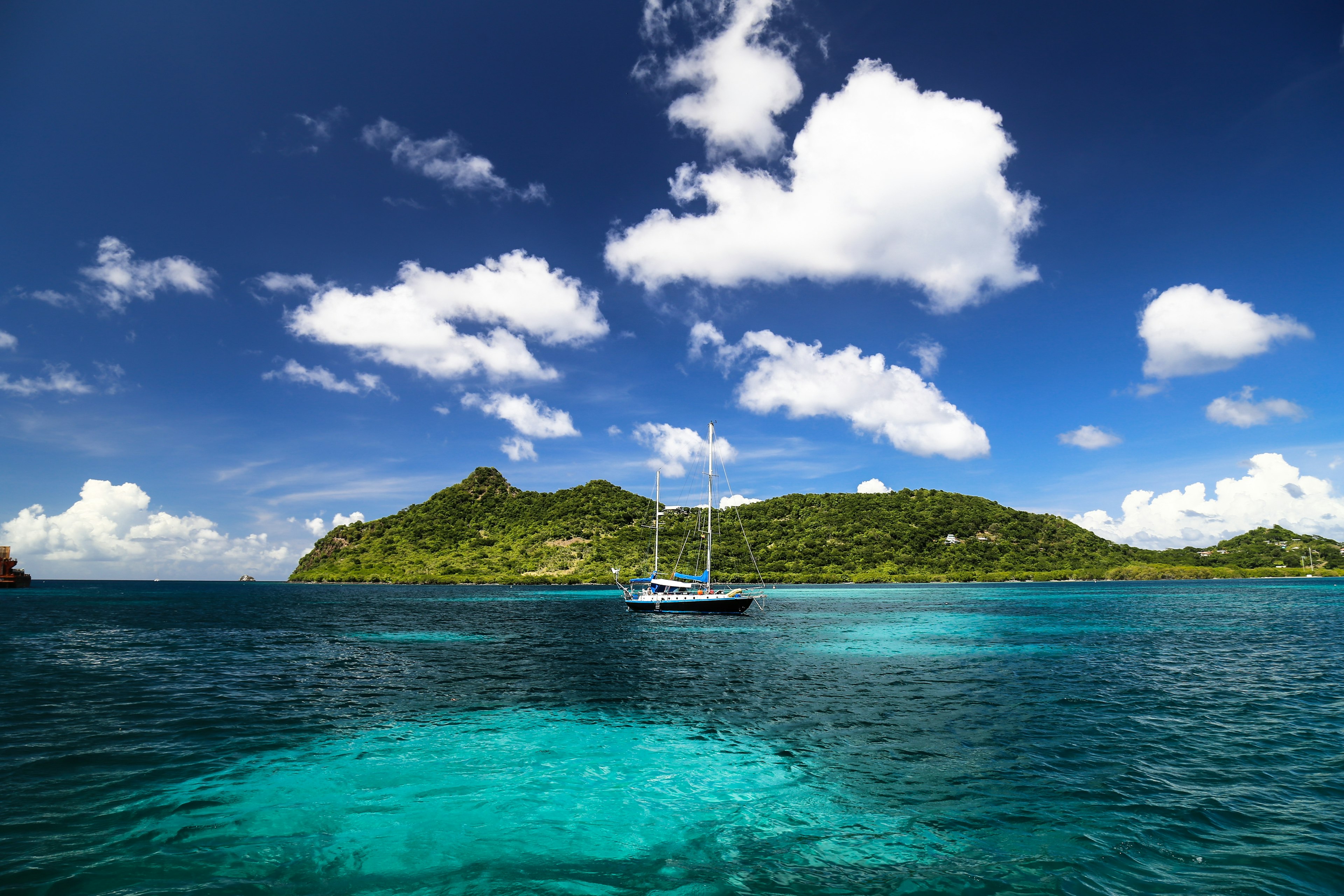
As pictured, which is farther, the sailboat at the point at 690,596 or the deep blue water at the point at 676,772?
the sailboat at the point at 690,596

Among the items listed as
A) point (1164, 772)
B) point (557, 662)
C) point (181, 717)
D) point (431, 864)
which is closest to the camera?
point (431, 864)

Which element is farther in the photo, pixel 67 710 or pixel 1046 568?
pixel 1046 568

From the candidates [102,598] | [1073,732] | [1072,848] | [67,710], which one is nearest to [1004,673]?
[1073,732]

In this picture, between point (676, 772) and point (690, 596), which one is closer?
point (676, 772)

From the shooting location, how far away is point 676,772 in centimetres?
1642

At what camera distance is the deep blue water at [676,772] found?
10.8m

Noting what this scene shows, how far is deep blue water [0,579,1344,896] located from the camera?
35.5 feet

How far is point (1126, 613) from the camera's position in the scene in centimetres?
6962

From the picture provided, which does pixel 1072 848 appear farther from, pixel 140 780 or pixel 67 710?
pixel 67 710

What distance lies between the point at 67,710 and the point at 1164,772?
34.7m

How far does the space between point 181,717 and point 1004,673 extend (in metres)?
34.5

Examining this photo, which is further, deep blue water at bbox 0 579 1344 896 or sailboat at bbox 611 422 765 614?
sailboat at bbox 611 422 765 614

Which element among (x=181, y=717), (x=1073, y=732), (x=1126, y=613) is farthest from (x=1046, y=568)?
(x=181, y=717)

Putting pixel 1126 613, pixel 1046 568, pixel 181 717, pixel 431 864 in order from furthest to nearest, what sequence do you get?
pixel 1046 568
pixel 1126 613
pixel 181 717
pixel 431 864
